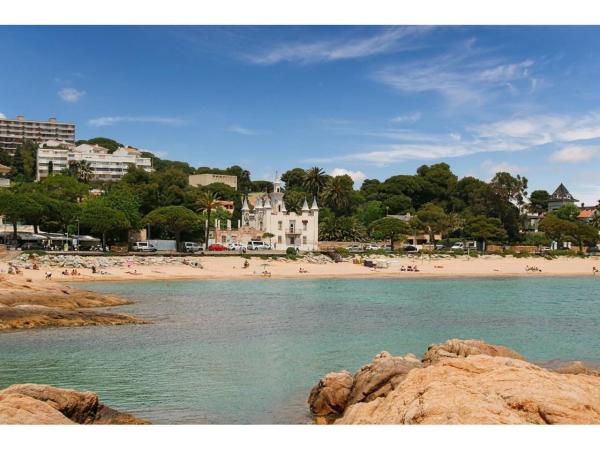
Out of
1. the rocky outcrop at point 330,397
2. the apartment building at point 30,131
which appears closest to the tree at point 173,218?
the rocky outcrop at point 330,397

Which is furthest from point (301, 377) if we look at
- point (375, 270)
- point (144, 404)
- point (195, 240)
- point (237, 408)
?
point (195, 240)

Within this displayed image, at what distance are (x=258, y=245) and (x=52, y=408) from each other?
63506mm

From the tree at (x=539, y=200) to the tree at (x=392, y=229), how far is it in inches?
1887

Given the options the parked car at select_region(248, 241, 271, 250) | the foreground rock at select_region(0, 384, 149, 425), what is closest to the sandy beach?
the parked car at select_region(248, 241, 271, 250)

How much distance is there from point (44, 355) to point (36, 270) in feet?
88.5

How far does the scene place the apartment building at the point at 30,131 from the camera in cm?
15925

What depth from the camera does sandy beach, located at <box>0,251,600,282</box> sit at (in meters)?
46.6

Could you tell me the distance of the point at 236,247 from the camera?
71.1m

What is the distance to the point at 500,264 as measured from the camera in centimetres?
6412

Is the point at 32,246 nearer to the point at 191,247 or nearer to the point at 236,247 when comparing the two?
the point at 191,247

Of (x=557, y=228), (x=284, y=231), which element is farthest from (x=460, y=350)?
(x=557, y=228)

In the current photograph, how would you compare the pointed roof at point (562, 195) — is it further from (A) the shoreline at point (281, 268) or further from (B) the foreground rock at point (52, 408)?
(B) the foreground rock at point (52, 408)

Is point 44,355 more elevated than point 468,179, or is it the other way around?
point 468,179

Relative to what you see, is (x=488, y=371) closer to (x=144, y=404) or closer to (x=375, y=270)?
(x=144, y=404)
